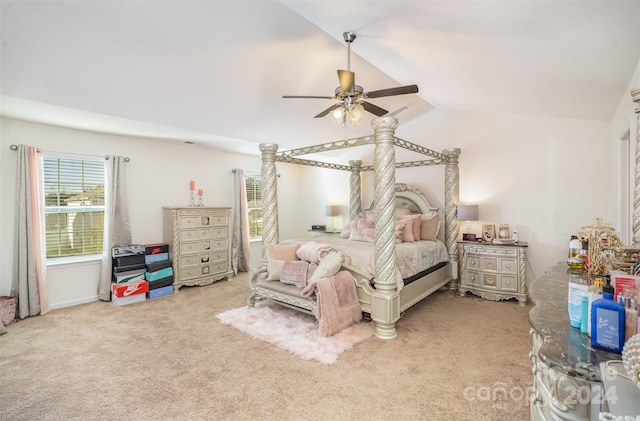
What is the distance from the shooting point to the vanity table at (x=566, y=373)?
849 mm

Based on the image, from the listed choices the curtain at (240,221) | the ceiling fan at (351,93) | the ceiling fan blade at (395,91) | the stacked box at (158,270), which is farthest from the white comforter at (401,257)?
the stacked box at (158,270)

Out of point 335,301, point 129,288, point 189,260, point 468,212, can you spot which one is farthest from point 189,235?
point 468,212

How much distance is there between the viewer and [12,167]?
12.1ft

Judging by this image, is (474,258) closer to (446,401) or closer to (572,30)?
(446,401)

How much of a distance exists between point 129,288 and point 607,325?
16.3 ft

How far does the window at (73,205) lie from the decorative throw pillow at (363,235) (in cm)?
389

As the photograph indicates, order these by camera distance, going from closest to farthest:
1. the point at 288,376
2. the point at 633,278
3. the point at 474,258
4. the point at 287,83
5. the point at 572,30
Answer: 1. the point at 633,278
2. the point at 572,30
3. the point at 288,376
4. the point at 287,83
5. the point at 474,258

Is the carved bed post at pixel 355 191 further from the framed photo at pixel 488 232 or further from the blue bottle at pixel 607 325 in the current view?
the blue bottle at pixel 607 325

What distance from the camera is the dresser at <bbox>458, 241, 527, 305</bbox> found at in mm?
3900

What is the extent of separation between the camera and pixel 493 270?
13.3 feet

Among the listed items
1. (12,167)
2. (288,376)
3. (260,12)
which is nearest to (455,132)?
(260,12)

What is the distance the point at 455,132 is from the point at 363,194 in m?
2.06

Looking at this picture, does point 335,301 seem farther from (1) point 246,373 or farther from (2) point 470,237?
(2) point 470,237

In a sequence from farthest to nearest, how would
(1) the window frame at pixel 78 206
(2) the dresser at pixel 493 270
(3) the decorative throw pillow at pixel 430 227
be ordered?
(3) the decorative throw pillow at pixel 430 227 < (1) the window frame at pixel 78 206 < (2) the dresser at pixel 493 270
